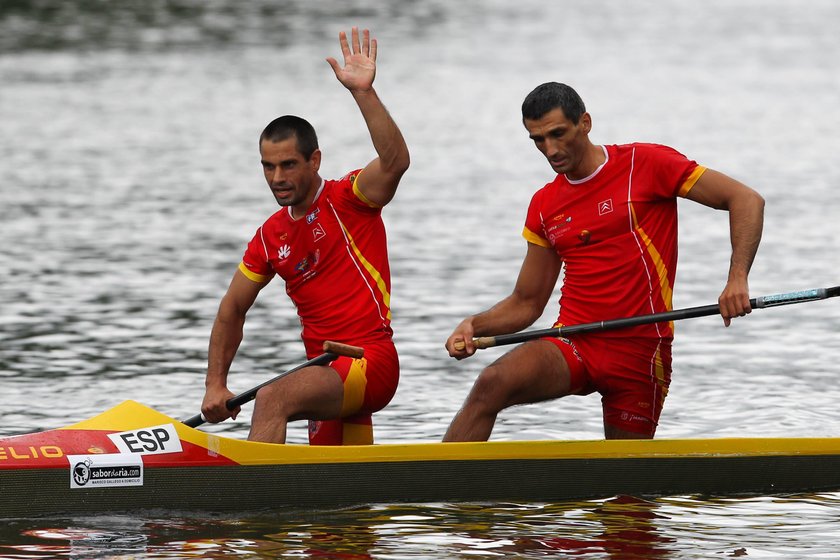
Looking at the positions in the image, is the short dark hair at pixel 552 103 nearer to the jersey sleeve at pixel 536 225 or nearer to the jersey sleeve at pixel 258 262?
the jersey sleeve at pixel 536 225

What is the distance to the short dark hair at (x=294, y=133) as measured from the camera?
9445mm

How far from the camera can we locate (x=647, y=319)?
950 cm

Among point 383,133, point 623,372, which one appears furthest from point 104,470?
point 623,372

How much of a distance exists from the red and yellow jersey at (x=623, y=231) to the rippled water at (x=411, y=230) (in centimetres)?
121

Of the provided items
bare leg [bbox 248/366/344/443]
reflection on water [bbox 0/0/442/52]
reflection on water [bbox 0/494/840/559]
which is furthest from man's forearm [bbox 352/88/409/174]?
reflection on water [bbox 0/0/442/52]

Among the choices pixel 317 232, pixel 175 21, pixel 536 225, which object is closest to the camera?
pixel 317 232

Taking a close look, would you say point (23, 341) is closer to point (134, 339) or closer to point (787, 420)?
point (134, 339)

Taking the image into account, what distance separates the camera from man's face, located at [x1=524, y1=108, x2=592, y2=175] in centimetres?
946

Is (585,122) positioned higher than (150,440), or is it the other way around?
(585,122)

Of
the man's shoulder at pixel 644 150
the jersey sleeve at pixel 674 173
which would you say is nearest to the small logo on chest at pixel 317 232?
the man's shoulder at pixel 644 150

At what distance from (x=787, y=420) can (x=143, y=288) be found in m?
8.04

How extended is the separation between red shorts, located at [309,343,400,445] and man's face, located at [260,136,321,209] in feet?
3.16

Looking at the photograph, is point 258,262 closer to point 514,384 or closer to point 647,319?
→ point 514,384

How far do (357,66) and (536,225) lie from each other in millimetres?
1425
